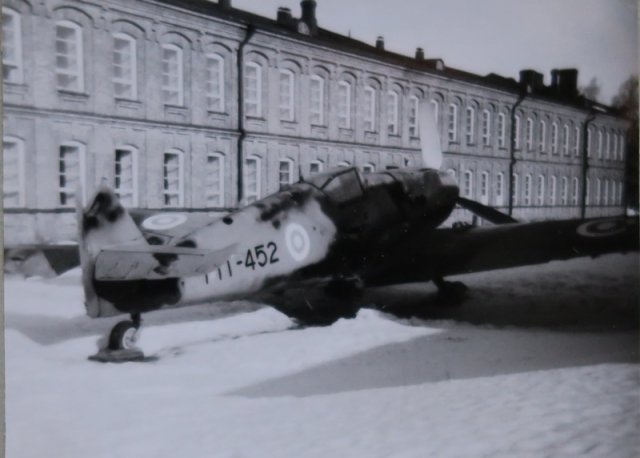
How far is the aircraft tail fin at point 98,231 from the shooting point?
2.40 meters

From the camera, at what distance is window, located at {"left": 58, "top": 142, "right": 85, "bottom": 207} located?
7.66ft

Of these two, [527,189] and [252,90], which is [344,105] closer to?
[252,90]

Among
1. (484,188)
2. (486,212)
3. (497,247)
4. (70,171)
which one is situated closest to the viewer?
(70,171)

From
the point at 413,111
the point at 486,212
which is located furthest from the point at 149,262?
the point at 486,212

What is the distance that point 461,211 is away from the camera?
3428 millimetres

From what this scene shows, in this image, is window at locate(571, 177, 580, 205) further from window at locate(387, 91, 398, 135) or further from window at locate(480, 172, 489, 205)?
window at locate(387, 91, 398, 135)

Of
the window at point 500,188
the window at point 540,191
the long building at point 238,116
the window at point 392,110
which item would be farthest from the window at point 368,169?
the window at point 540,191

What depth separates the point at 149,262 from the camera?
2.49 m

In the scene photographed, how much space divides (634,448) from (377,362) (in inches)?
43.5

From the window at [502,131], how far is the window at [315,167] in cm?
95

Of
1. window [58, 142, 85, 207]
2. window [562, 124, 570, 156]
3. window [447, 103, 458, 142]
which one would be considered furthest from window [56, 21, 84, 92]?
window [562, 124, 570, 156]

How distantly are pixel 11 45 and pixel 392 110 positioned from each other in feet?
5.64

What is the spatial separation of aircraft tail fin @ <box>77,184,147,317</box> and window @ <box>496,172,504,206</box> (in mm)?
1887

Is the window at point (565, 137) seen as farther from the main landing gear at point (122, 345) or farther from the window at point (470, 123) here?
the main landing gear at point (122, 345)
